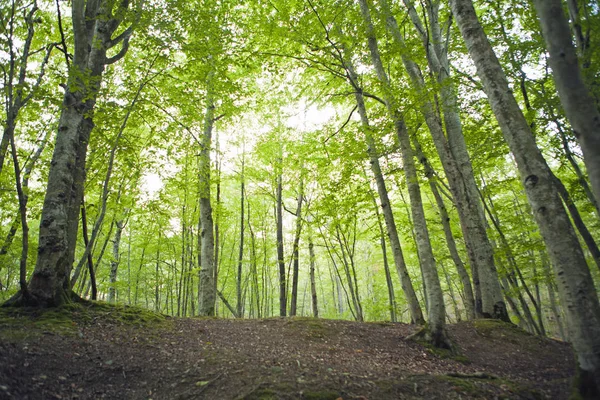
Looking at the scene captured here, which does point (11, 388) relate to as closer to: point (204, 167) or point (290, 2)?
point (204, 167)

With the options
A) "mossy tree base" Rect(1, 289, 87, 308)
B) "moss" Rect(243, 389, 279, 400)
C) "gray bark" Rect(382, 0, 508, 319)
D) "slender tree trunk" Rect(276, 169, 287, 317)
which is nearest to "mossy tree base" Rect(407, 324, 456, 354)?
"gray bark" Rect(382, 0, 508, 319)

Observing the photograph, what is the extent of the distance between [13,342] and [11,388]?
38.2 inches

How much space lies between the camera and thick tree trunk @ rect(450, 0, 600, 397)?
232 centimetres

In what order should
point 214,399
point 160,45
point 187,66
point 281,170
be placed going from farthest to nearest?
point 281,170 < point 187,66 < point 160,45 < point 214,399

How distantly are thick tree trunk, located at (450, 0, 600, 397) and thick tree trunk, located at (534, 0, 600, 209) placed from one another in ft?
1.86

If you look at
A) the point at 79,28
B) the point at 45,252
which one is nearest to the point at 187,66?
the point at 79,28

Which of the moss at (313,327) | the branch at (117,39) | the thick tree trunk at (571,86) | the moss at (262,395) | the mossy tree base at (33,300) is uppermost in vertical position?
the branch at (117,39)

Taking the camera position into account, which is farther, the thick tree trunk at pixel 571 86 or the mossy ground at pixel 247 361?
the mossy ground at pixel 247 361

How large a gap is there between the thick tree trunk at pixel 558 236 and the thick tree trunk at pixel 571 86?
1.86ft

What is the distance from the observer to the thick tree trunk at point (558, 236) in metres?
2.32

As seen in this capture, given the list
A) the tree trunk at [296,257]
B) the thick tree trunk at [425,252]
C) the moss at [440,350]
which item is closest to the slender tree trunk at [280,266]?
the tree trunk at [296,257]

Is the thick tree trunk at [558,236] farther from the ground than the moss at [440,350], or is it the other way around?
the thick tree trunk at [558,236]

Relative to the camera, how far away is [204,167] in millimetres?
8562

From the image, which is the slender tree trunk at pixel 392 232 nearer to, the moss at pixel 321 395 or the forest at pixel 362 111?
the forest at pixel 362 111
